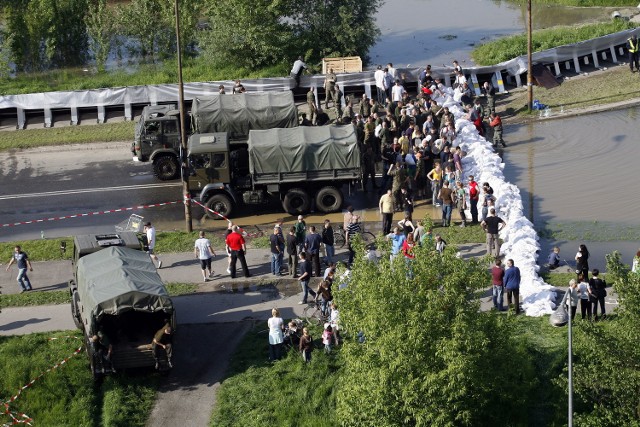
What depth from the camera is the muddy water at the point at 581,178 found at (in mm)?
28375

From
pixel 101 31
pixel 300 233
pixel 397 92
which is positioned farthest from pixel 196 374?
pixel 101 31

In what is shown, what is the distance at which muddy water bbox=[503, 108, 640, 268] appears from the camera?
93.1 ft

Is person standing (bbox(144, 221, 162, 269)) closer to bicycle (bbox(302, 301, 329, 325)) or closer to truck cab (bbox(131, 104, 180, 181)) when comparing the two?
bicycle (bbox(302, 301, 329, 325))

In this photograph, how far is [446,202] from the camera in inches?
1112

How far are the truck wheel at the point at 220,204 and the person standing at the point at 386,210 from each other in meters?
4.84

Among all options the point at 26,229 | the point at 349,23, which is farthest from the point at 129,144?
the point at 349,23

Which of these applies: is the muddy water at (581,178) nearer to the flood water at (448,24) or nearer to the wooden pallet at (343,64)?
the wooden pallet at (343,64)

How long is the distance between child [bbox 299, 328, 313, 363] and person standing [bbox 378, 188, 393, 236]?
660cm

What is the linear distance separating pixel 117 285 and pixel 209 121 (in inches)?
463

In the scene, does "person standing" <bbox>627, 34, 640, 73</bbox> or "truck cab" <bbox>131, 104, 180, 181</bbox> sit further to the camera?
"person standing" <bbox>627, 34, 640, 73</bbox>

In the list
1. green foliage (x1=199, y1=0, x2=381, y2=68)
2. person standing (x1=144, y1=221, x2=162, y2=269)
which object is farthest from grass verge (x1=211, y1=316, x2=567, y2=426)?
green foliage (x1=199, y1=0, x2=381, y2=68)

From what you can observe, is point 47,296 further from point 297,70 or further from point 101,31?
point 101,31

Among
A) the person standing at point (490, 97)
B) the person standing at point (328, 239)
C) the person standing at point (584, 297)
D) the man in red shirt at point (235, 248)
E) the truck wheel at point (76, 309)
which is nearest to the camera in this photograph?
the person standing at point (584, 297)

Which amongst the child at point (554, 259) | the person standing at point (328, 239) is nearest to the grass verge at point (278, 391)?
the person standing at point (328, 239)
